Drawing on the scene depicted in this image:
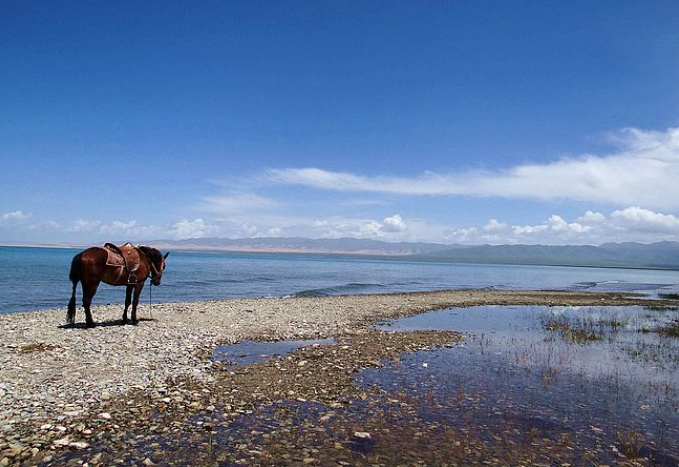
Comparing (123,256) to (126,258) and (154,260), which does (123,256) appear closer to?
(126,258)

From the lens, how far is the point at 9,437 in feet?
24.9

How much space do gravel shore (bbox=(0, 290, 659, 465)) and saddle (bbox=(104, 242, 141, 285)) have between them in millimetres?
2261

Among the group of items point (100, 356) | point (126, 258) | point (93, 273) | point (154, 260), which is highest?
point (126, 258)

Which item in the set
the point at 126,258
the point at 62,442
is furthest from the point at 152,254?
the point at 62,442

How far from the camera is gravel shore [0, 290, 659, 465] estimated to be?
8.38 meters

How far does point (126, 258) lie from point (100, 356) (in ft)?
18.2

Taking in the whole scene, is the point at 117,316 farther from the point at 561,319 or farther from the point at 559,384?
the point at 561,319

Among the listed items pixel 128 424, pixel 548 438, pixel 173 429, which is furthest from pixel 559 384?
pixel 128 424

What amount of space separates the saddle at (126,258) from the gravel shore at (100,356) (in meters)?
2.26

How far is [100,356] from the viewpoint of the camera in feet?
42.3

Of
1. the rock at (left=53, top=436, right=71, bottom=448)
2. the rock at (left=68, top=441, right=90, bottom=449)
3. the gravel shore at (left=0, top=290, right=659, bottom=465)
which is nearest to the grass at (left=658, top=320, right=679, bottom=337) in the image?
the gravel shore at (left=0, top=290, right=659, bottom=465)

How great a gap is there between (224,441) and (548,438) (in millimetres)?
6502

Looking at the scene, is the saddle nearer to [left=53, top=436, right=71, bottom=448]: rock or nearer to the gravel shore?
the gravel shore

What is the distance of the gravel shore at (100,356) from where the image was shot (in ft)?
27.5
